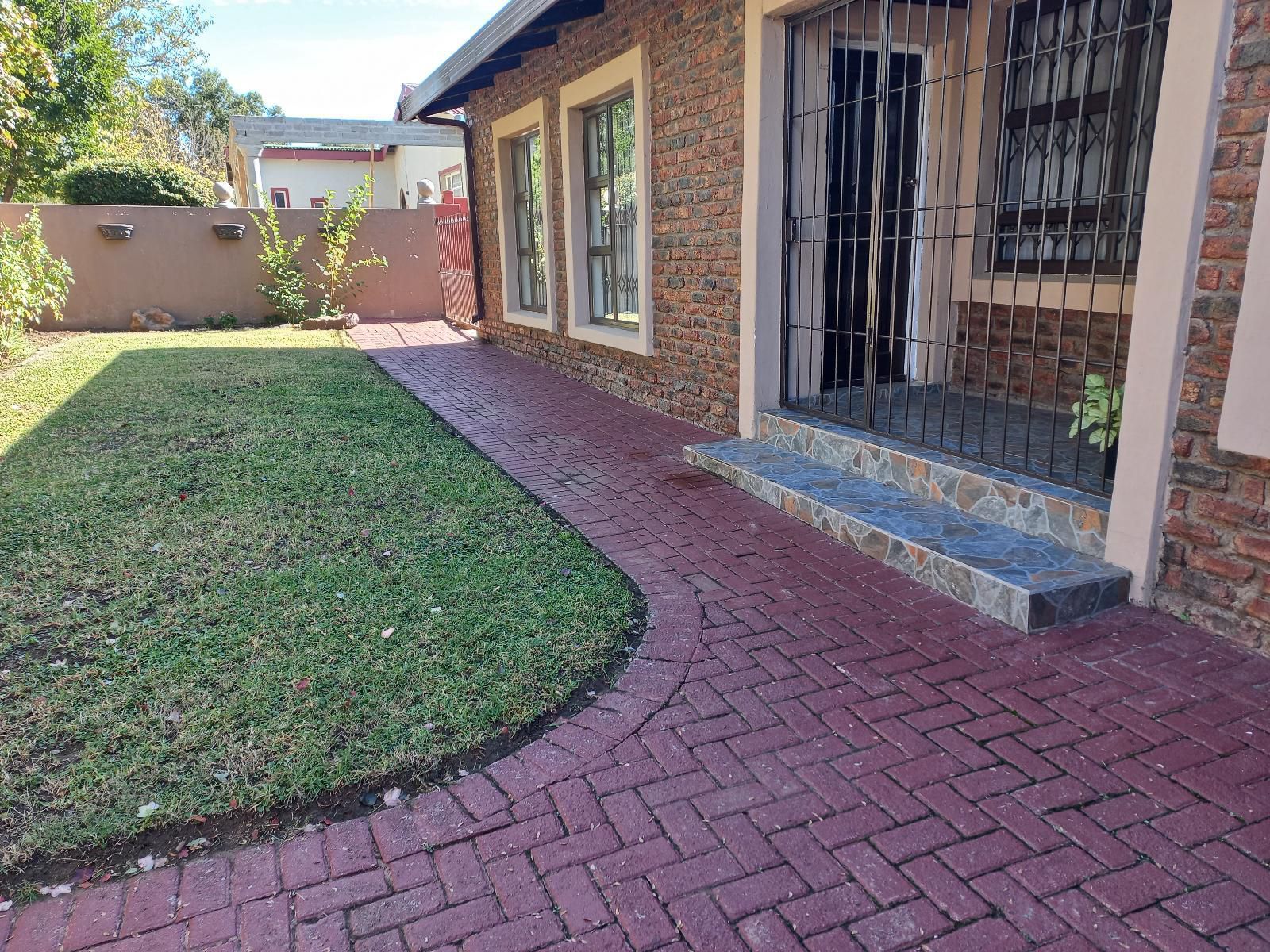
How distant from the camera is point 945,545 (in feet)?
11.8

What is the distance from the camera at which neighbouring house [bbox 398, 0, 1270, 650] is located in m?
2.85

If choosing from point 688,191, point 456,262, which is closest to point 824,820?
point 688,191

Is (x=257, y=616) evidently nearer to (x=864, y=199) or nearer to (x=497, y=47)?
(x=864, y=199)

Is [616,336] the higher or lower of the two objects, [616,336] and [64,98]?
the lower

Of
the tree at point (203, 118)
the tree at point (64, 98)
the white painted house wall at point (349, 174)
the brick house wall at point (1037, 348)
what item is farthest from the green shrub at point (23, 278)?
the tree at point (203, 118)

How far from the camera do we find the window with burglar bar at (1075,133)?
446 centimetres

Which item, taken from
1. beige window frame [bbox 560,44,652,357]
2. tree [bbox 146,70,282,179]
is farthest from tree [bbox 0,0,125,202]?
tree [bbox 146,70,282,179]

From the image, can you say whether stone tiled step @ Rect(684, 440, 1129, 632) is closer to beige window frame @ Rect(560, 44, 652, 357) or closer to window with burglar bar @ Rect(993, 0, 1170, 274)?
window with burglar bar @ Rect(993, 0, 1170, 274)

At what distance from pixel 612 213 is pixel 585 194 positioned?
22.1 inches

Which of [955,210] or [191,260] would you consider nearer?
[955,210]

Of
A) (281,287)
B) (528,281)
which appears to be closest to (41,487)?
(528,281)

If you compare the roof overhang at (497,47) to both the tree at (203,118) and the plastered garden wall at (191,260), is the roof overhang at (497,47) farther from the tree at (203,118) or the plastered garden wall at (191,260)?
the tree at (203,118)

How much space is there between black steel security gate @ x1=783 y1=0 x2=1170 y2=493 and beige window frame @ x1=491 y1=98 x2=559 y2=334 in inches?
148

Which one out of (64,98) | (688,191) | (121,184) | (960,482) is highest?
(64,98)
